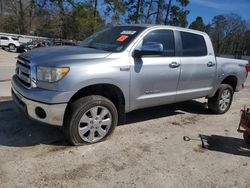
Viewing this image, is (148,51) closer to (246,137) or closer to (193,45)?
(193,45)

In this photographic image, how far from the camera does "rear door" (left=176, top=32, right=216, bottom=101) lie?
5.18m

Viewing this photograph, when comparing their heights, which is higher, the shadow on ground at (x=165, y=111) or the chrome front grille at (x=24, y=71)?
the chrome front grille at (x=24, y=71)

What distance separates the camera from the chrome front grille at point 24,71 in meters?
3.84

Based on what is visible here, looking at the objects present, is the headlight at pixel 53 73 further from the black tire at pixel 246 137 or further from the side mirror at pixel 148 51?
the black tire at pixel 246 137

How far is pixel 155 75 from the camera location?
15.0 feet

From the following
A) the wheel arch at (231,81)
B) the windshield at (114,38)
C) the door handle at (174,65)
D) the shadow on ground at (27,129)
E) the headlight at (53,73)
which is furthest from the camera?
the wheel arch at (231,81)

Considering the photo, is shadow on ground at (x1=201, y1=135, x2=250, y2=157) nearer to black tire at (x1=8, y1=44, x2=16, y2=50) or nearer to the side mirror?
the side mirror

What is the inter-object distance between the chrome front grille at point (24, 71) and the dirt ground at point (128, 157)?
2.94 feet

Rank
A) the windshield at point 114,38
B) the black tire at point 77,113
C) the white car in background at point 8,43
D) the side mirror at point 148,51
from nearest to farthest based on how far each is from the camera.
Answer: the black tire at point 77,113 < the side mirror at point 148,51 < the windshield at point 114,38 < the white car in background at point 8,43

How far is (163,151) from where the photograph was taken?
13.7 feet

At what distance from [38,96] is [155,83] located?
1.95 meters

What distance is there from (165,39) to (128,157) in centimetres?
222

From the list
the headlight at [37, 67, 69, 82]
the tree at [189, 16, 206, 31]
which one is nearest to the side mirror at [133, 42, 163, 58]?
the headlight at [37, 67, 69, 82]

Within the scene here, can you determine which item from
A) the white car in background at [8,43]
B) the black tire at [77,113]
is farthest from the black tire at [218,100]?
the white car in background at [8,43]
